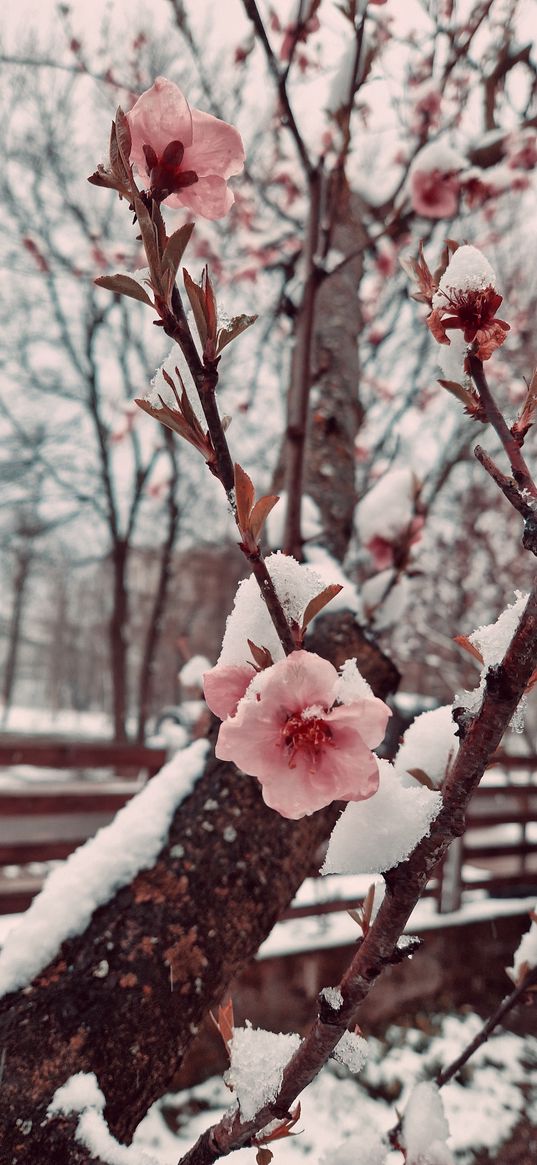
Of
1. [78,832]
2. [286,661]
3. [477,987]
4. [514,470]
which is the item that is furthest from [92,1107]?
[78,832]

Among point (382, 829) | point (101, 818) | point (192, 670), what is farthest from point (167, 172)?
point (101, 818)

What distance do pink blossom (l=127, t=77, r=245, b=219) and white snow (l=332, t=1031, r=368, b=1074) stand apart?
0.69 metres

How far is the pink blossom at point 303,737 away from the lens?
0.39 m

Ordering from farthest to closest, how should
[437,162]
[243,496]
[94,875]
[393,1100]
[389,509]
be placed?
[393,1100]
[437,162]
[389,509]
[94,875]
[243,496]

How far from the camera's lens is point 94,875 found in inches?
A: 34.5

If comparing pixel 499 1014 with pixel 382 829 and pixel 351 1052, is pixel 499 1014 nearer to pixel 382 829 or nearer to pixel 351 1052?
pixel 351 1052

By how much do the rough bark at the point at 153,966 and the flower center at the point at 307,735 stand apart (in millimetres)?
515

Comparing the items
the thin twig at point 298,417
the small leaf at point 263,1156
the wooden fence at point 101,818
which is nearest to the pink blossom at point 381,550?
the thin twig at point 298,417

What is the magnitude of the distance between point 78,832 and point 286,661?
6.59 meters

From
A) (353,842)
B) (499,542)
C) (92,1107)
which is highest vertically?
(499,542)

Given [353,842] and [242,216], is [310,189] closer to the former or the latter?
[353,842]

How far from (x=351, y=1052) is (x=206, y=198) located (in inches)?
27.8

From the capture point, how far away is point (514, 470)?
1.52 ft

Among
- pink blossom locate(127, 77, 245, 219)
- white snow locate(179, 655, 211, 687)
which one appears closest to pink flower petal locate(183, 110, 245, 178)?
pink blossom locate(127, 77, 245, 219)
